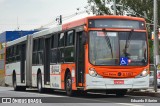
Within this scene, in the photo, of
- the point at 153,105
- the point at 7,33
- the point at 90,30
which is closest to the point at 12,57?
the point at 90,30

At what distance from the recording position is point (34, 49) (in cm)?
3041

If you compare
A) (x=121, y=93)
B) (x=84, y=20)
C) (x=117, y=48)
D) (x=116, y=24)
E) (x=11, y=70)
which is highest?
(x=84, y=20)

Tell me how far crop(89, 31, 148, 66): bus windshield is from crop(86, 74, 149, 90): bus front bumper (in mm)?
601

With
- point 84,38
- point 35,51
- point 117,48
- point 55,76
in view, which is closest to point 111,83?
point 117,48

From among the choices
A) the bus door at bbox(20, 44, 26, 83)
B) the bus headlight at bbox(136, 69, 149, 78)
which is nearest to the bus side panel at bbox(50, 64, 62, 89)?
the bus headlight at bbox(136, 69, 149, 78)

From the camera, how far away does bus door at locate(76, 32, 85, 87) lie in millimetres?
22578

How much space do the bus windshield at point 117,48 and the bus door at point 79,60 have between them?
66 centimetres

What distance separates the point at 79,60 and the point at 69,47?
4.46 ft

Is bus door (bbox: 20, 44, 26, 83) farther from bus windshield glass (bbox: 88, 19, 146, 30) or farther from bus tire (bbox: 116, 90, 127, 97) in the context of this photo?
bus windshield glass (bbox: 88, 19, 146, 30)

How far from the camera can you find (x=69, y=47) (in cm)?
2408

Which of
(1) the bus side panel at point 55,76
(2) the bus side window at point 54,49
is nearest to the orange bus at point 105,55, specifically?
(1) the bus side panel at point 55,76

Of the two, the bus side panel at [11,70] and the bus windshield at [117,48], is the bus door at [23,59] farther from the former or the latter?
the bus windshield at [117,48]

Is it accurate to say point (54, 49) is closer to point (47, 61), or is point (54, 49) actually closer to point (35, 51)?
point (47, 61)

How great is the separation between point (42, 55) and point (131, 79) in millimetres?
7114
